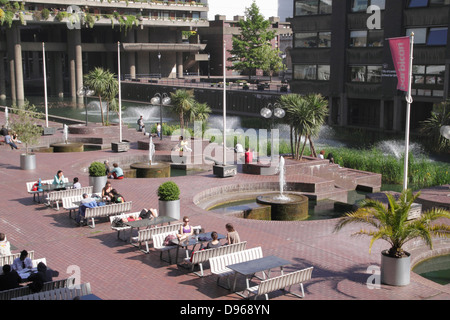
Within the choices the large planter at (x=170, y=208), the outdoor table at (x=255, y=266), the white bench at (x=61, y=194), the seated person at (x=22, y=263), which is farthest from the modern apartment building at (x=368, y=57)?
the seated person at (x=22, y=263)

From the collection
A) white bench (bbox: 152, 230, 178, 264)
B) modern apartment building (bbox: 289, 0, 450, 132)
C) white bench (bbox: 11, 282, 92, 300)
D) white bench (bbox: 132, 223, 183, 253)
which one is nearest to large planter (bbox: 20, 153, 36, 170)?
white bench (bbox: 132, 223, 183, 253)

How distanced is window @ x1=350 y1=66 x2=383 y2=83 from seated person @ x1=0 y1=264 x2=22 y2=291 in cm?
4226

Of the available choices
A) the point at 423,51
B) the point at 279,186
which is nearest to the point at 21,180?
the point at 279,186

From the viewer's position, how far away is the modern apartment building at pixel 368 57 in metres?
44.3

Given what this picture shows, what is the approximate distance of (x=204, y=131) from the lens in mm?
37281

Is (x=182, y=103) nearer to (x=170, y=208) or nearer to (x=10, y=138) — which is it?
(x=10, y=138)

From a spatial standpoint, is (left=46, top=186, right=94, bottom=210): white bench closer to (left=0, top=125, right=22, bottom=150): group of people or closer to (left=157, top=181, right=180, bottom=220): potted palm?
(left=157, top=181, right=180, bottom=220): potted palm

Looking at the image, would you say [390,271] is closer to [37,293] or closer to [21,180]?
[37,293]

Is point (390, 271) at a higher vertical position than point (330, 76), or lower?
lower

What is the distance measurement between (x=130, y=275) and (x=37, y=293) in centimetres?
309

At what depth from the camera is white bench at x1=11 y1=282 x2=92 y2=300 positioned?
10922 mm

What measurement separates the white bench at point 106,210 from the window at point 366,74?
3606 cm

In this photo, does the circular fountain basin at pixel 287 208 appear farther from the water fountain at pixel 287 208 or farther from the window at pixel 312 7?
the window at pixel 312 7

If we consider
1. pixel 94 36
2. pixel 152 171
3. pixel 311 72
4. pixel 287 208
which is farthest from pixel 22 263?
pixel 94 36
